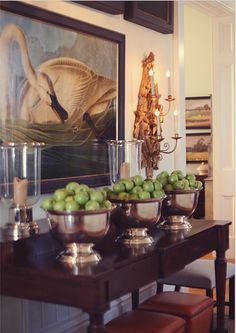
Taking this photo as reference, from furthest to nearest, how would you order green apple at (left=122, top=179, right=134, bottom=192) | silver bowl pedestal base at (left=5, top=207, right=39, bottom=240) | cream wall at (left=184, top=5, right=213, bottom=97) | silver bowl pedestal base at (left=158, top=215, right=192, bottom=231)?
1. cream wall at (left=184, top=5, right=213, bottom=97)
2. silver bowl pedestal base at (left=158, top=215, right=192, bottom=231)
3. green apple at (left=122, top=179, right=134, bottom=192)
4. silver bowl pedestal base at (left=5, top=207, right=39, bottom=240)

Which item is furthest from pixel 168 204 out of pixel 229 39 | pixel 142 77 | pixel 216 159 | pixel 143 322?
pixel 229 39

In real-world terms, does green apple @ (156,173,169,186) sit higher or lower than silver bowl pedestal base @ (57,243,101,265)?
higher

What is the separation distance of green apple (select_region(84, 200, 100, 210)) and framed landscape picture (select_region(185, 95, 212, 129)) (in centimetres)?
548

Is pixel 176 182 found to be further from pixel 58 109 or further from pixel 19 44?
pixel 19 44

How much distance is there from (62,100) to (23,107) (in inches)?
13.4

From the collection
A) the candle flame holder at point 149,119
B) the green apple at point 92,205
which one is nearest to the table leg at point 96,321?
the green apple at point 92,205

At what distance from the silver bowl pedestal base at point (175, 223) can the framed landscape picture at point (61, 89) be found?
1.68ft

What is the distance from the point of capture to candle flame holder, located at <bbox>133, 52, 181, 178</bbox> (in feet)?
12.7

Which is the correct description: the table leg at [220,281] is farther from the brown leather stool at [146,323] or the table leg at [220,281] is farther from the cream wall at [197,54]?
the cream wall at [197,54]

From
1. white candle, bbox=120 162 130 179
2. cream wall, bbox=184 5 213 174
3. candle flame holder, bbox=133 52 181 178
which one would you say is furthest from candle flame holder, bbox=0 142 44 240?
cream wall, bbox=184 5 213 174

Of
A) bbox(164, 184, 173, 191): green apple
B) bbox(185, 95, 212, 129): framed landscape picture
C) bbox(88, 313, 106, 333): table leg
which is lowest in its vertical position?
bbox(88, 313, 106, 333): table leg

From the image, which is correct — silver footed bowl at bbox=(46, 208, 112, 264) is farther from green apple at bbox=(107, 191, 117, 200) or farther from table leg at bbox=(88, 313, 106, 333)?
green apple at bbox=(107, 191, 117, 200)

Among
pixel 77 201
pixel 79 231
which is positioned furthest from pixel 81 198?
pixel 79 231

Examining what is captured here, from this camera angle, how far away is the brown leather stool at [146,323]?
270 cm
